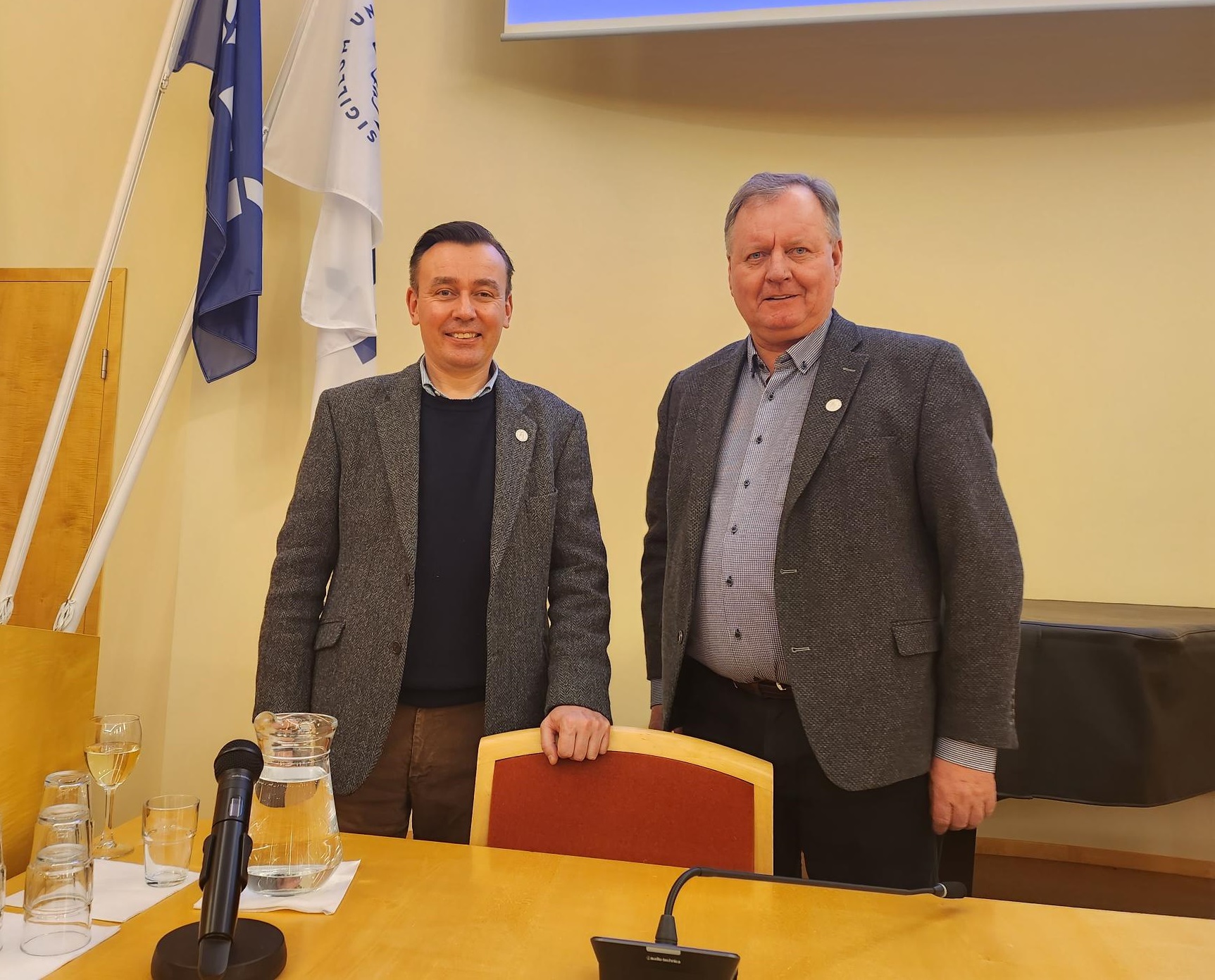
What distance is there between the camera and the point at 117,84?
326 centimetres

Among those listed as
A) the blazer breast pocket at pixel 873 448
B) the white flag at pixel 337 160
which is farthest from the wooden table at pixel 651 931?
the white flag at pixel 337 160

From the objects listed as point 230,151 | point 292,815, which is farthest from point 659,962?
point 230,151

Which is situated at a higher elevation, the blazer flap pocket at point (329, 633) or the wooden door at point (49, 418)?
the wooden door at point (49, 418)

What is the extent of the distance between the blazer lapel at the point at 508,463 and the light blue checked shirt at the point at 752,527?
0.38 m

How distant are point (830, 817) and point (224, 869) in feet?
3.57

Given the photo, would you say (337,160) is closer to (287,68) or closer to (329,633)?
(287,68)

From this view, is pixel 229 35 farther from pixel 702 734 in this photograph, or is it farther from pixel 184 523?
pixel 702 734

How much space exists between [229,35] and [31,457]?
162cm

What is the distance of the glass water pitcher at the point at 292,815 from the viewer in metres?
1.04

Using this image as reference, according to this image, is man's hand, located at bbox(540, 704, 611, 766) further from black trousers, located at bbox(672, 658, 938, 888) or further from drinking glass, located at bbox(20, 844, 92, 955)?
drinking glass, located at bbox(20, 844, 92, 955)

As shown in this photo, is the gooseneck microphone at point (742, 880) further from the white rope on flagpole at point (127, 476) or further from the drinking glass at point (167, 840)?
the white rope on flagpole at point (127, 476)

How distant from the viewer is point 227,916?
786 mm

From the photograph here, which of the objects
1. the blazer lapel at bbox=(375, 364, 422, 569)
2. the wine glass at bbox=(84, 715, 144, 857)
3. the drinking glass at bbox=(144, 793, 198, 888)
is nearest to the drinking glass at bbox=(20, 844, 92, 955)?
the drinking glass at bbox=(144, 793, 198, 888)

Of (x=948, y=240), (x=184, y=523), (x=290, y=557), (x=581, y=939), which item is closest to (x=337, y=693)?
(x=290, y=557)
